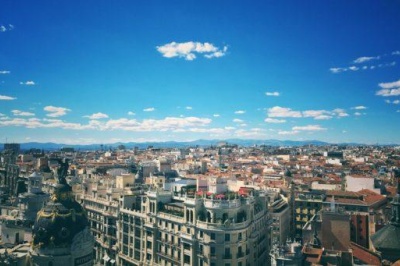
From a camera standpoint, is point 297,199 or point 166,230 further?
point 297,199

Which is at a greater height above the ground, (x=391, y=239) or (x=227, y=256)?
(x=391, y=239)

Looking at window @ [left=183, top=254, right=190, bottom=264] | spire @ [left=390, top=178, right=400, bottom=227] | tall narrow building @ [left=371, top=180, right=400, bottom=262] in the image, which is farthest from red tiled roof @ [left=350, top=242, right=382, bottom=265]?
window @ [left=183, top=254, right=190, bottom=264]

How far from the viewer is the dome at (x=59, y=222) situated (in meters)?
56.6

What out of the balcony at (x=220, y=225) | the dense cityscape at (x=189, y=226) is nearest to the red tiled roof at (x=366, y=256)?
the dense cityscape at (x=189, y=226)

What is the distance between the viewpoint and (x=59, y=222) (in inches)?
2279

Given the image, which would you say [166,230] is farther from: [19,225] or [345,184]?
[345,184]

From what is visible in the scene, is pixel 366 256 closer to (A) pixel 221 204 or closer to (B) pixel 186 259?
(A) pixel 221 204

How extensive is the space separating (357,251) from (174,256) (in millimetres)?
33642

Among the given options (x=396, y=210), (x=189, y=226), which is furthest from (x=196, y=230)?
(x=396, y=210)

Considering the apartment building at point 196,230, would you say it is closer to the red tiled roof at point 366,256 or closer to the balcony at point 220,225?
the balcony at point 220,225

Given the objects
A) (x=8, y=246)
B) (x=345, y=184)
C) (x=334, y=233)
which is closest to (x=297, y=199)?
(x=345, y=184)

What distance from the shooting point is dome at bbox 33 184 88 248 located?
56.6 m

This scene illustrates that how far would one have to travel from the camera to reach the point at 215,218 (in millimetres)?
65938

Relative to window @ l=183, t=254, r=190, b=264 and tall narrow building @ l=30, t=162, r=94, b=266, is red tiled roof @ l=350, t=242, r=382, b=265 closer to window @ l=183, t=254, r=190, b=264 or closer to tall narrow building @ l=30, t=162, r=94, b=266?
window @ l=183, t=254, r=190, b=264
